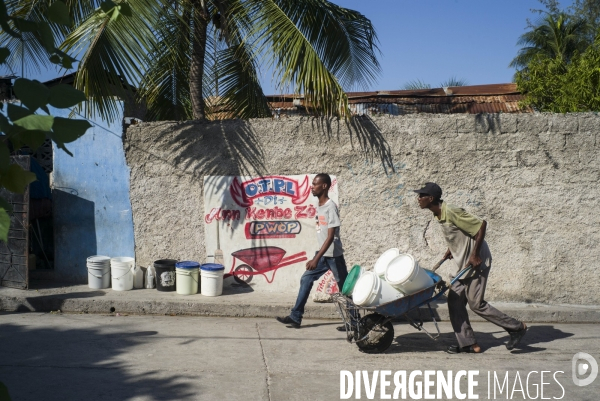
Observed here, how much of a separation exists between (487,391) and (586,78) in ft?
24.9

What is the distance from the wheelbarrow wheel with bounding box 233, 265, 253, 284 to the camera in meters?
7.92

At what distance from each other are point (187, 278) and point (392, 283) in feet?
10.3

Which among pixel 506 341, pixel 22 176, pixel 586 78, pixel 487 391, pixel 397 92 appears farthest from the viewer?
pixel 397 92

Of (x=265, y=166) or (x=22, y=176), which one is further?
(x=265, y=166)

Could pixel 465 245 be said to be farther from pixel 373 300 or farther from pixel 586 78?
pixel 586 78

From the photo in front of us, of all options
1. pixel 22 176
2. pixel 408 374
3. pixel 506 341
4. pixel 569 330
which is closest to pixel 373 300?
pixel 408 374

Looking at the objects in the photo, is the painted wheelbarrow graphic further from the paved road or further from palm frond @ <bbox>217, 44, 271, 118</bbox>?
palm frond @ <bbox>217, 44, 271, 118</bbox>

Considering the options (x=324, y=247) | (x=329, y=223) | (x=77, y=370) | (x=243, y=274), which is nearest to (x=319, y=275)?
(x=324, y=247)

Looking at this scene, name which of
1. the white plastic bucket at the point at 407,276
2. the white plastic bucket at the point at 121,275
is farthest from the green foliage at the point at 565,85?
the white plastic bucket at the point at 121,275

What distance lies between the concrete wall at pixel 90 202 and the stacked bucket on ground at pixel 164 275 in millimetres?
306

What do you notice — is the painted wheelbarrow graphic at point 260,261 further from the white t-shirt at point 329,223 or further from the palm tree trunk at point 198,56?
the palm tree trunk at point 198,56

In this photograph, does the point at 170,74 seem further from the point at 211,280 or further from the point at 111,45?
the point at 211,280

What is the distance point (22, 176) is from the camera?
2.22 metres

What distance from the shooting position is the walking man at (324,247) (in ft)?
20.5
